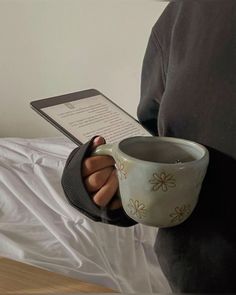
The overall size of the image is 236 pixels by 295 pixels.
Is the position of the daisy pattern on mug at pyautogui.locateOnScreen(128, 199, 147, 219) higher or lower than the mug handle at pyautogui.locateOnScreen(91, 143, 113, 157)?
lower

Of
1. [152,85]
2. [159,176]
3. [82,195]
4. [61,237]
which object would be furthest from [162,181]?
[61,237]

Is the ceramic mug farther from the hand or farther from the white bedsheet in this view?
the white bedsheet

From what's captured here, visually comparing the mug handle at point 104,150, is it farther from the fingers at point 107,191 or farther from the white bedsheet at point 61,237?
the white bedsheet at point 61,237

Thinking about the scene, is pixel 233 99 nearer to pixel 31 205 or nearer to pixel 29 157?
pixel 31 205

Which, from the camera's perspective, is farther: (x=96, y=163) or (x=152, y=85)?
(x=152, y=85)

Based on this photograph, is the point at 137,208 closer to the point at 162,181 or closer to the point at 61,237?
the point at 162,181

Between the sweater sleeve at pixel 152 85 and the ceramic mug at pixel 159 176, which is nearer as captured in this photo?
the ceramic mug at pixel 159 176

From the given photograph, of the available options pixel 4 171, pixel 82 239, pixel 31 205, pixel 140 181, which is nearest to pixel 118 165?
pixel 140 181

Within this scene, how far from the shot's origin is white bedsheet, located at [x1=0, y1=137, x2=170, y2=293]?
674mm

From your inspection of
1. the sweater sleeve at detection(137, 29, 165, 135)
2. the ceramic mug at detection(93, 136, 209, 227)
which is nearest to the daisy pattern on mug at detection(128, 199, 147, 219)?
the ceramic mug at detection(93, 136, 209, 227)

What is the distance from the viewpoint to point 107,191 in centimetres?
44

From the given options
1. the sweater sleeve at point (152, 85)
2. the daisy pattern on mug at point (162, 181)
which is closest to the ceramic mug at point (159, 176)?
the daisy pattern on mug at point (162, 181)

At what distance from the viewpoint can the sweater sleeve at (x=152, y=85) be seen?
0.60 m

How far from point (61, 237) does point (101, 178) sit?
363 mm
